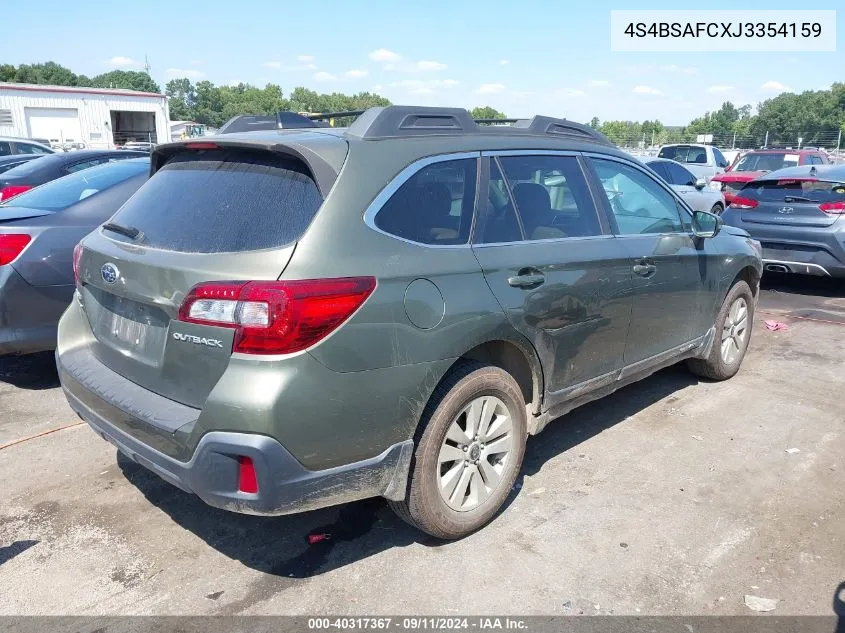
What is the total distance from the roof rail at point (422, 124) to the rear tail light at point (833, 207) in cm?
572

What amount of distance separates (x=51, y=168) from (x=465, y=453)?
6120 mm

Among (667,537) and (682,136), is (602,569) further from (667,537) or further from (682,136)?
(682,136)

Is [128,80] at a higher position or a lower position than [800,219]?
higher

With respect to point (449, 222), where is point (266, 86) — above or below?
above

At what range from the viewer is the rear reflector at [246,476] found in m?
2.49

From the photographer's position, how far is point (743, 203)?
8859 mm

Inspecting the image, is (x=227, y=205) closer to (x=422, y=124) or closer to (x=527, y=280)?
(x=422, y=124)

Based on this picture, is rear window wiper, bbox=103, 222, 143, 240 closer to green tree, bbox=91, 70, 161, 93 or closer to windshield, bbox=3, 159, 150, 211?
windshield, bbox=3, 159, 150, 211

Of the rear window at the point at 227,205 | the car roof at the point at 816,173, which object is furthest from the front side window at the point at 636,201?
the car roof at the point at 816,173

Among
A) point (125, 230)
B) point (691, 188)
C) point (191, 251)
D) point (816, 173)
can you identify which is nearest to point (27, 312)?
point (125, 230)

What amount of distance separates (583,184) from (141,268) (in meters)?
2.38

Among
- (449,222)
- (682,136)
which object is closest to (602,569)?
(449,222)

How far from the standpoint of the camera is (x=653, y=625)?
2648 millimetres

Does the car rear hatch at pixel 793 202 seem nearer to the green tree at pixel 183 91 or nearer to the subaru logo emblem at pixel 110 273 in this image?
the subaru logo emblem at pixel 110 273
